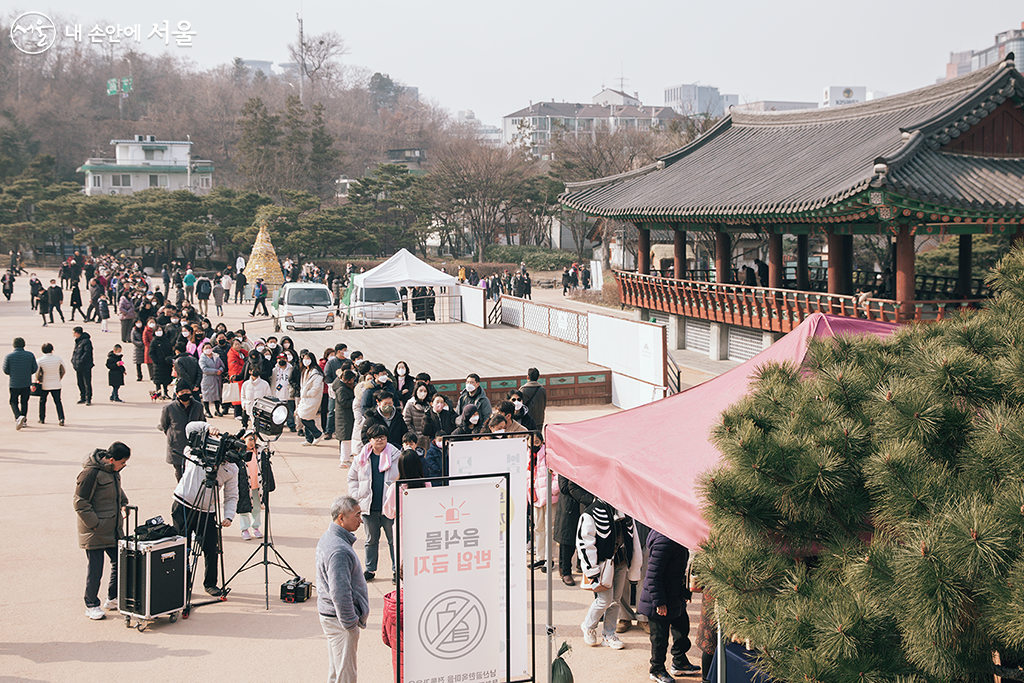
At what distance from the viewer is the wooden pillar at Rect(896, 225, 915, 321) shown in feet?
58.2

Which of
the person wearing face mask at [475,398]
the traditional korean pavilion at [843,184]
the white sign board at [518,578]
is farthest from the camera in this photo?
the traditional korean pavilion at [843,184]

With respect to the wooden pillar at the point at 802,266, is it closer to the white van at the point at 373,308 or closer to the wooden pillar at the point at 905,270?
the wooden pillar at the point at 905,270

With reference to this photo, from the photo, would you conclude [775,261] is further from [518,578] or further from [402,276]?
[518,578]

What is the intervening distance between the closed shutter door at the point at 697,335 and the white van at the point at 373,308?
9.74m

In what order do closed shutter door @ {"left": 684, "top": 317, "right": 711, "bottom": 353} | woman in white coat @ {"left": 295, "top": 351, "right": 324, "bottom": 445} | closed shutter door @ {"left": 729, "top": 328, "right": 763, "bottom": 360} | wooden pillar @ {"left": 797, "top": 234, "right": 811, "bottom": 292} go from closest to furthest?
1. woman in white coat @ {"left": 295, "top": 351, "right": 324, "bottom": 445}
2. closed shutter door @ {"left": 729, "top": 328, "right": 763, "bottom": 360}
3. wooden pillar @ {"left": 797, "top": 234, "right": 811, "bottom": 292}
4. closed shutter door @ {"left": 684, "top": 317, "right": 711, "bottom": 353}

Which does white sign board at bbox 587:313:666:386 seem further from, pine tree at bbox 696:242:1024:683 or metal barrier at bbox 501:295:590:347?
pine tree at bbox 696:242:1024:683

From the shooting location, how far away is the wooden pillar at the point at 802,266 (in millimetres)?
23094

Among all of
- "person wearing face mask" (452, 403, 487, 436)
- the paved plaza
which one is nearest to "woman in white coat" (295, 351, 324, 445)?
the paved plaza

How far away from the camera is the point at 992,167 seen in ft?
60.4

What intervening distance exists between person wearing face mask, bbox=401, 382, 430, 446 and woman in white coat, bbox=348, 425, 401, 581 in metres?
2.99

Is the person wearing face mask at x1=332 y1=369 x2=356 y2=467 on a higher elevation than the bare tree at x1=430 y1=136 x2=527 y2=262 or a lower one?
lower

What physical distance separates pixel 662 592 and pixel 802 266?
60.6 ft

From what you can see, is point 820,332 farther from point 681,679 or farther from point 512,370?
point 512,370

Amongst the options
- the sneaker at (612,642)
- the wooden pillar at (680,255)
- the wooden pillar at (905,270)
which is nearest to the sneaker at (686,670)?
the sneaker at (612,642)
